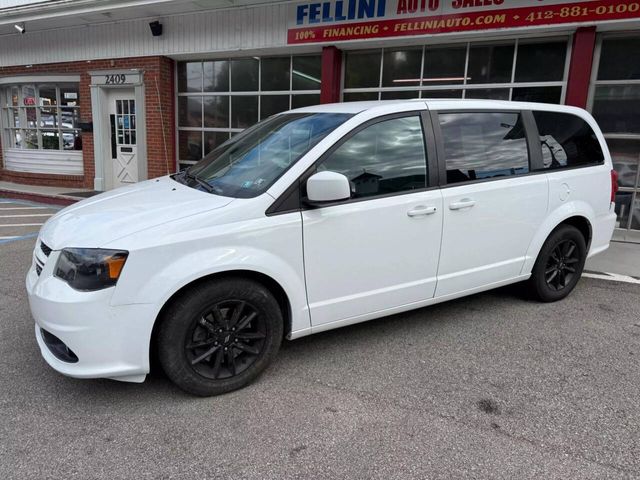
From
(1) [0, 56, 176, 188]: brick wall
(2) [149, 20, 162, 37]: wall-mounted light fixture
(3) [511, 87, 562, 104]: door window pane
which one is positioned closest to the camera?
(3) [511, 87, 562, 104]: door window pane

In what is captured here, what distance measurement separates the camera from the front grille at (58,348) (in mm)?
2740

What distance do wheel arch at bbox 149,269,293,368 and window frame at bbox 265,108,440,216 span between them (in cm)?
40

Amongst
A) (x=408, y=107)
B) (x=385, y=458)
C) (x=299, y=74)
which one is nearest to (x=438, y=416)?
(x=385, y=458)

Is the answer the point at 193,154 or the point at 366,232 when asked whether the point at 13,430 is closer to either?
the point at 366,232

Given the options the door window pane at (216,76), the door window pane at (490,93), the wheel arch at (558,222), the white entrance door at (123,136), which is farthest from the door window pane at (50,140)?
the wheel arch at (558,222)

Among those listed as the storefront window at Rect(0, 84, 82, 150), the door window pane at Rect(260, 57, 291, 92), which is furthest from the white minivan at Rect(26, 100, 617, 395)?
the storefront window at Rect(0, 84, 82, 150)

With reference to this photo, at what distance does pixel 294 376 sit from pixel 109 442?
1.18 metres

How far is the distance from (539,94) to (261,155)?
603cm

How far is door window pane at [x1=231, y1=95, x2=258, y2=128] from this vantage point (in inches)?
401

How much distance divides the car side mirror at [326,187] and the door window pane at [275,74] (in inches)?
288

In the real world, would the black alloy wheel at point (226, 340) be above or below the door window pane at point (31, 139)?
below

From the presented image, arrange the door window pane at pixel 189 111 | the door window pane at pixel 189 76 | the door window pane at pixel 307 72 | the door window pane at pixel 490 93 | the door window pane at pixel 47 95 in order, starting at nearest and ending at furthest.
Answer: the door window pane at pixel 490 93
the door window pane at pixel 307 72
the door window pane at pixel 189 76
the door window pane at pixel 189 111
the door window pane at pixel 47 95

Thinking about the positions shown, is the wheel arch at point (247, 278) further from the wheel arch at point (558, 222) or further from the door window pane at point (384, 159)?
the wheel arch at point (558, 222)

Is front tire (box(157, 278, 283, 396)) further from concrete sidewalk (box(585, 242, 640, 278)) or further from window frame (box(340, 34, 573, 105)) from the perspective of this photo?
window frame (box(340, 34, 573, 105))
